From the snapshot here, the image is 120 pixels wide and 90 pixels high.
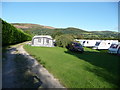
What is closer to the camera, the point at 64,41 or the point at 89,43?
the point at 64,41

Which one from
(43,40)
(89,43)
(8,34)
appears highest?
(8,34)

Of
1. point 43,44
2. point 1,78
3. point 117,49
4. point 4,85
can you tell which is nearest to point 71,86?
point 4,85

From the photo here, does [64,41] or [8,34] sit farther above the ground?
[8,34]

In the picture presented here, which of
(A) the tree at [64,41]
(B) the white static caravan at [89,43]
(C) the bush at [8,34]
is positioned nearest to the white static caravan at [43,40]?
(A) the tree at [64,41]

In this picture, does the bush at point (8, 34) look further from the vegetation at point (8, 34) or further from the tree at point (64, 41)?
the tree at point (64, 41)

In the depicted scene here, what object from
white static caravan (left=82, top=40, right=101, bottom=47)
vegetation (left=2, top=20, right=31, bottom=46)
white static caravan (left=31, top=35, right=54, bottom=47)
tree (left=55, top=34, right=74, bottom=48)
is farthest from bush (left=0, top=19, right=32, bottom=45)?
white static caravan (left=82, top=40, right=101, bottom=47)

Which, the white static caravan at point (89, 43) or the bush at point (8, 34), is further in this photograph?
the white static caravan at point (89, 43)

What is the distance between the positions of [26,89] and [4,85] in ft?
3.37

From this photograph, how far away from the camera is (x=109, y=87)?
579 centimetres

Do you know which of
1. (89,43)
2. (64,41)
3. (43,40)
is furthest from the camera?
(89,43)

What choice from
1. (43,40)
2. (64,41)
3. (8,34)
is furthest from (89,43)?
(8,34)

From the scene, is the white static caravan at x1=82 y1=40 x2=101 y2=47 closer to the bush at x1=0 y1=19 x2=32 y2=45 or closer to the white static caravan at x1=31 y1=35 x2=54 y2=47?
the white static caravan at x1=31 y1=35 x2=54 y2=47

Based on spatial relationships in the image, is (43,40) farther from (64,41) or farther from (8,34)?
(8,34)

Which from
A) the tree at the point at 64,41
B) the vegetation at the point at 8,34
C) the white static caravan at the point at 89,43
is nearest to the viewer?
the vegetation at the point at 8,34
